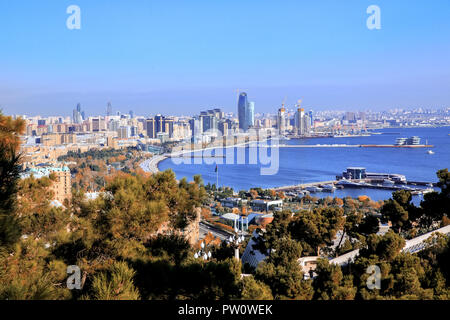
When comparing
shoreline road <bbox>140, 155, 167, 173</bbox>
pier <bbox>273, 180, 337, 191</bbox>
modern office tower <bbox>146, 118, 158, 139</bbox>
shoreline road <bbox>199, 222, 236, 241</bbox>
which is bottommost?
pier <bbox>273, 180, 337, 191</bbox>

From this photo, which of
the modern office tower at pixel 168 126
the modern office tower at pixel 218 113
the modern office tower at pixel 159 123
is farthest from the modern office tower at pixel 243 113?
the modern office tower at pixel 159 123

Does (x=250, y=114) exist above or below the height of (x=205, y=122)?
above

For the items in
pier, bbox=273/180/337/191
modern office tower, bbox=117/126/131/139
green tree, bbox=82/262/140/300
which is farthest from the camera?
modern office tower, bbox=117/126/131/139

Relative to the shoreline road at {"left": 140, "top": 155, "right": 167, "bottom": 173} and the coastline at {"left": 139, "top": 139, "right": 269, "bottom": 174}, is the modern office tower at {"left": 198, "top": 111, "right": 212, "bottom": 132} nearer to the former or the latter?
the coastline at {"left": 139, "top": 139, "right": 269, "bottom": 174}

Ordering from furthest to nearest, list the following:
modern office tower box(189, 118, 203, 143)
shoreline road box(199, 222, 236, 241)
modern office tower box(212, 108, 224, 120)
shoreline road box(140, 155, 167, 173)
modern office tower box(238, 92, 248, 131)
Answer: modern office tower box(212, 108, 224, 120) → modern office tower box(238, 92, 248, 131) → modern office tower box(189, 118, 203, 143) → shoreline road box(140, 155, 167, 173) → shoreline road box(199, 222, 236, 241)

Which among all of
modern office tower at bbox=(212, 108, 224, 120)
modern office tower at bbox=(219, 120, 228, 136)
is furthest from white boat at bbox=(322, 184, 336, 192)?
modern office tower at bbox=(212, 108, 224, 120)

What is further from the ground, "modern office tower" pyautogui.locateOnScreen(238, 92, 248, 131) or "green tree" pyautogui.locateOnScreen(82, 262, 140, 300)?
"modern office tower" pyautogui.locateOnScreen(238, 92, 248, 131)

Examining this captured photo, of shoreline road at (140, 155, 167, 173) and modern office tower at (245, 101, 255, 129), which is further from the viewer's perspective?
modern office tower at (245, 101, 255, 129)

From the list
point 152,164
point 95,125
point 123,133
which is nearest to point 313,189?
point 152,164

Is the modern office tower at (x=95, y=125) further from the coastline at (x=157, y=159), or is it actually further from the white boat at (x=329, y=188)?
the white boat at (x=329, y=188)

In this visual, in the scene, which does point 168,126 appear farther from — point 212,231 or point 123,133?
point 212,231

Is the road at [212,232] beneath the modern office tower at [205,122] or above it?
beneath
